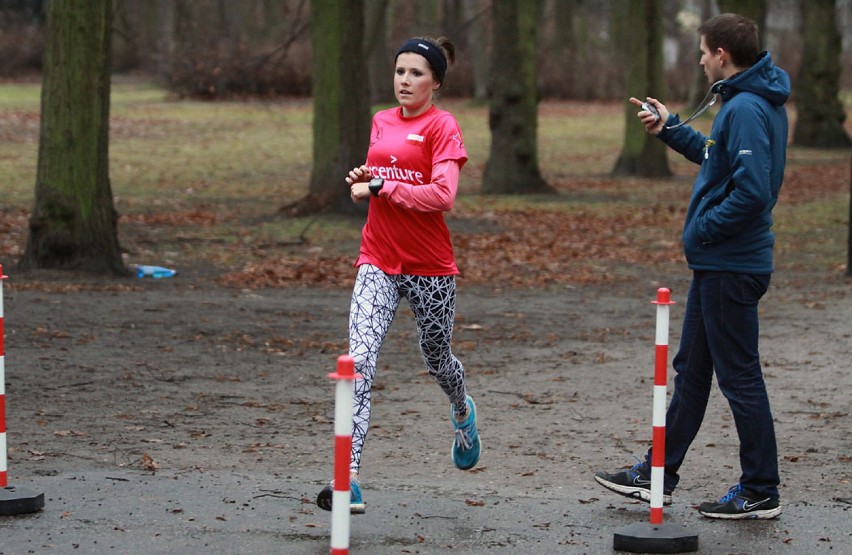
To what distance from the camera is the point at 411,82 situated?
5.79 metres

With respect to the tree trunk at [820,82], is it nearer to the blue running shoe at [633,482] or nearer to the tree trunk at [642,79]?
the tree trunk at [642,79]

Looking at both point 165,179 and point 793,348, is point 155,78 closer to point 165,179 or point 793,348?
point 165,179

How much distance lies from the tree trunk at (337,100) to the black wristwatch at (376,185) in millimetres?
13167

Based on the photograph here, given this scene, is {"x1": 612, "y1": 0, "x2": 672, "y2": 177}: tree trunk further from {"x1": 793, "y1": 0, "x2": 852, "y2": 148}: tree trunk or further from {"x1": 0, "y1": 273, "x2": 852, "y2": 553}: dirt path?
{"x1": 0, "y1": 273, "x2": 852, "y2": 553}: dirt path

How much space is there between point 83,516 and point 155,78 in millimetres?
48081

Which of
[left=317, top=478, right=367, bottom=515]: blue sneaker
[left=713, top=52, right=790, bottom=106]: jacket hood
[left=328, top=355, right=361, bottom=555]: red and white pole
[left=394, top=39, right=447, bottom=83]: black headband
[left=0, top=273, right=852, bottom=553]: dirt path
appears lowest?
[left=0, top=273, right=852, bottom=553]: dirt path

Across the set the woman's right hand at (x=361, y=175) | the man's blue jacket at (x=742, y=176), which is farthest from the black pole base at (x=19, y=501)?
the man's blue jacket at (x=742, y=176)

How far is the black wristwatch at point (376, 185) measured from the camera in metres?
5.56

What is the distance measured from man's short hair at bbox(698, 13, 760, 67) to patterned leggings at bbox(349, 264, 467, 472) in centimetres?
154

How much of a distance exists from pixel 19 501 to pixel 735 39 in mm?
3555

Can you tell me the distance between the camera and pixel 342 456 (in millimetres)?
4168

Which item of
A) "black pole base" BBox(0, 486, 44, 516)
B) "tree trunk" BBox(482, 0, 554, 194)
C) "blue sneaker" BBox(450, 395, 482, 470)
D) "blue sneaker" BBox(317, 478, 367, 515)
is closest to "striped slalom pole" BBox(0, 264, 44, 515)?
"black pole base" BBox(0, 486, 44, 516)

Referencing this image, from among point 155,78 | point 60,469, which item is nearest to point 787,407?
point 60,469

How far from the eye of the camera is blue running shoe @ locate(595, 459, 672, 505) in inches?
235
